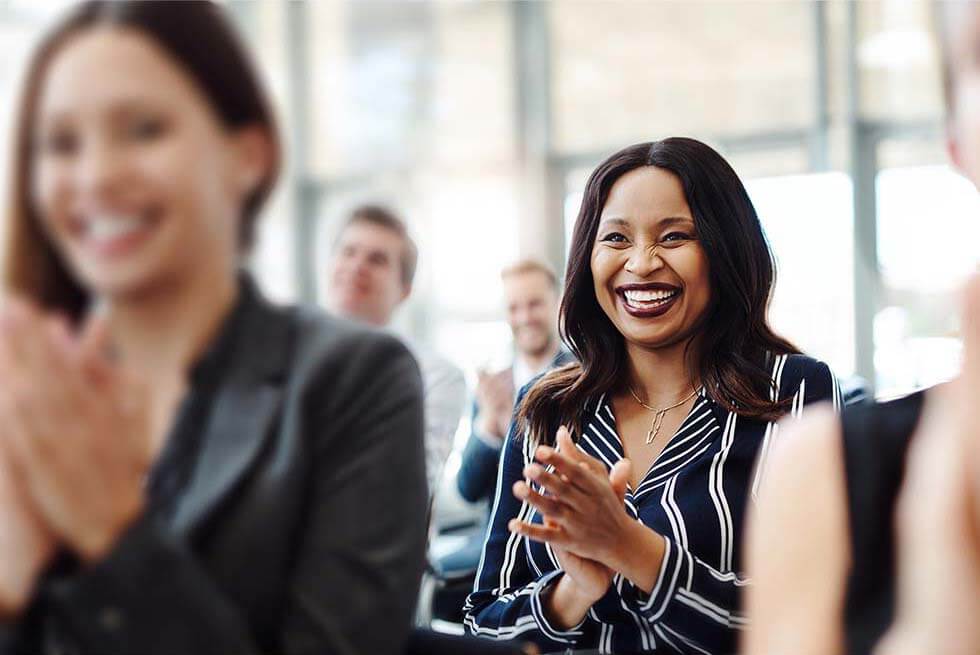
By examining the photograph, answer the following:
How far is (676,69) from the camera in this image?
6.30 meters

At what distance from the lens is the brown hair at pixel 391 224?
3.74m

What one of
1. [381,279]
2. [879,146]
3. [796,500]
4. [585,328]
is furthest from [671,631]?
[879,146]

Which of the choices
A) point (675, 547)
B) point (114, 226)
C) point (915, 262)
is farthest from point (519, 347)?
point (114, 226)

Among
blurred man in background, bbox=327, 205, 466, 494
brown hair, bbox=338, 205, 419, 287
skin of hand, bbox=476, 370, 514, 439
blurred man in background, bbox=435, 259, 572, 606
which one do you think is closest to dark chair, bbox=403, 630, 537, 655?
blurred man in background, bbox=435, 259, 572, 606

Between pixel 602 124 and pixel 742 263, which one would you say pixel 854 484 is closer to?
pixel 742 263

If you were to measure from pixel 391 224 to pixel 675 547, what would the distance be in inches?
89.3

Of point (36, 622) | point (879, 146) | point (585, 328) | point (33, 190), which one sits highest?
point (879, 146)

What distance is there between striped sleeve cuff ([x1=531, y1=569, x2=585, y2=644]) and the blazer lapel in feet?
2.78

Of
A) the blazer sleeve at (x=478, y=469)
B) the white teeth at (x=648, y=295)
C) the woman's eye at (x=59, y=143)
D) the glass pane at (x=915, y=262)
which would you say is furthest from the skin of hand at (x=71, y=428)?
the glass pane at (x=915, y=262)

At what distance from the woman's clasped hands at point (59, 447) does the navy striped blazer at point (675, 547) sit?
3.19 feet

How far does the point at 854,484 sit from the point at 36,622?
712 millimetres

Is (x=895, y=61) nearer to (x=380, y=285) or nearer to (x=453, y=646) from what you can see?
(x=380, y=285)

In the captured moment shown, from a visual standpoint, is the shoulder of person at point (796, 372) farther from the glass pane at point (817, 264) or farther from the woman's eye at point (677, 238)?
the glass pane at point (817, 264)

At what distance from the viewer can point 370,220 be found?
12.3 ft
